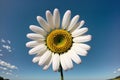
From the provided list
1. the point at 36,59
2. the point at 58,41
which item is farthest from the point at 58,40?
the point at 36,59

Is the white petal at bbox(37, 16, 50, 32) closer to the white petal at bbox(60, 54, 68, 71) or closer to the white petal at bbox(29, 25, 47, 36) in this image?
the white petal at bbox(29, 25, 47, 36)

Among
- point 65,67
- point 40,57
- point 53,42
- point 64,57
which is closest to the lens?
point 65,67

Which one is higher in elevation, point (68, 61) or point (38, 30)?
point (38, 30)

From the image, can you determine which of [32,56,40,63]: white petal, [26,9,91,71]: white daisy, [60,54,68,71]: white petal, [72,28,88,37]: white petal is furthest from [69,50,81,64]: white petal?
[32,56,40,63]: white petal

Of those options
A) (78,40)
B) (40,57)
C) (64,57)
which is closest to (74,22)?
(78,40)

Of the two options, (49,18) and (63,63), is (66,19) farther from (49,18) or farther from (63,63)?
(63,63)

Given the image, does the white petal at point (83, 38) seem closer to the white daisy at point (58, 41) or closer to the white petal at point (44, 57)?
the white daisy at point (58, 41)

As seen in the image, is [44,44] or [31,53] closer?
[31,53]

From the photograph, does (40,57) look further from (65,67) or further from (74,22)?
(74,22)
